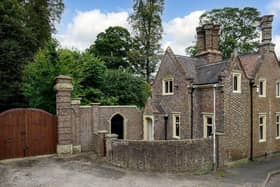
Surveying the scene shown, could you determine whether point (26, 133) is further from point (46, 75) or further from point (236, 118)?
point (236, 118)

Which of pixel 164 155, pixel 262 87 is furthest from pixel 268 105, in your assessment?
pixel 164 155

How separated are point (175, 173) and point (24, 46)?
65.9ft

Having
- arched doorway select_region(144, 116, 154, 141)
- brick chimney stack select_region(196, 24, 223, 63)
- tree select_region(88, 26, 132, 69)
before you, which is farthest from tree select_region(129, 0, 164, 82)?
arched doorway select_region(144, 116, 154, 141)

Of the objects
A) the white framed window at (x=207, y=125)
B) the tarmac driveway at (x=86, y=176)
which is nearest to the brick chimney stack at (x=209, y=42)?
the white framed window at (x=207, y=125)

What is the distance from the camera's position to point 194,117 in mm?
13711

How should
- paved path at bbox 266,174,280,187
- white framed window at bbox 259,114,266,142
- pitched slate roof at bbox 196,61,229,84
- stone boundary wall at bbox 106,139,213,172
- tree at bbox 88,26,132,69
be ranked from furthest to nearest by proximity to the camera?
tree at bbox 88,26,132,69 < white framed window at bbox 259,114,266,142 < pitched slate roof at bbox 196,61,229,84 < stone boundary wall at bbox 106,139,213,172 < paved path at bbox 266,174,280,187

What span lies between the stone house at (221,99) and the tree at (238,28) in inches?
594

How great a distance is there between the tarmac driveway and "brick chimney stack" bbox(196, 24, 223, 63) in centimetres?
898

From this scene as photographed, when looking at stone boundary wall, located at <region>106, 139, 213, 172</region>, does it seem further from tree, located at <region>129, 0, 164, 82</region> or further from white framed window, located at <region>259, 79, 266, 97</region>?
tree, located at <region>129, 0, 164, 82</region>

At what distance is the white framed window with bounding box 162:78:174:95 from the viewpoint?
610 inches

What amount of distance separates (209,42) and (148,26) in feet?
44.4

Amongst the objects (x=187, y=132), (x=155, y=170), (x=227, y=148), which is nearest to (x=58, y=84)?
(x=155, y=170)

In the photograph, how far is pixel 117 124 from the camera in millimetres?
16625

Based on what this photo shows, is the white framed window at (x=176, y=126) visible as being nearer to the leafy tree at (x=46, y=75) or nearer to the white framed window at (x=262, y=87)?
the white framed window at (x=262, y=87)
